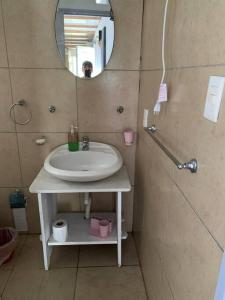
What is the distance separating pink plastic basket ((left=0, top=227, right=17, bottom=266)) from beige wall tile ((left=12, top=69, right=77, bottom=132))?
2.58 feet

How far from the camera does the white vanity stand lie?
1.37 metres

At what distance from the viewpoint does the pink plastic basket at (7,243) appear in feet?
5.30

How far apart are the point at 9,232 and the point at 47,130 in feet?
2.73

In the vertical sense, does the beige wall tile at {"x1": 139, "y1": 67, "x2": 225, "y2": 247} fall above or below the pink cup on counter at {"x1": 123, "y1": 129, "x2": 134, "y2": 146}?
above

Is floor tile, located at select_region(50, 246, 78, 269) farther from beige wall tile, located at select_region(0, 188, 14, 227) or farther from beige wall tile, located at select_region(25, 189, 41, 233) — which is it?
beige wall tile, located at select_region(0, 188, 14, 227)

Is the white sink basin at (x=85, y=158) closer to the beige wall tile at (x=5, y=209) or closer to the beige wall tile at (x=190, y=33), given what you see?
the beige wall tile at (x=5, y=209)

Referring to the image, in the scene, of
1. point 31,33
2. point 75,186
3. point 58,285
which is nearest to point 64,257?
point 58,285

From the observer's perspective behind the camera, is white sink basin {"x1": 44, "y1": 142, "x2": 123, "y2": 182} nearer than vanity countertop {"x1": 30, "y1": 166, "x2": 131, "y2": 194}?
No

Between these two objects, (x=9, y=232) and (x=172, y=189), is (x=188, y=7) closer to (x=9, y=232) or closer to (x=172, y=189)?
(x=172, y=189)

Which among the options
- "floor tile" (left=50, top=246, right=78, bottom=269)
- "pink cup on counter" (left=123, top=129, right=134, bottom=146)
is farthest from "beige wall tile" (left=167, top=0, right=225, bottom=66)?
"floor tile" (left=50, top=246, right=78, bottom=269)

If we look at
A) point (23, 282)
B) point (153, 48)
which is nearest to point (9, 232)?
point (23, 282)

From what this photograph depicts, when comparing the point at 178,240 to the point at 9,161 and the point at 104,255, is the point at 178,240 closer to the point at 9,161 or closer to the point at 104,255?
the point at 104,255

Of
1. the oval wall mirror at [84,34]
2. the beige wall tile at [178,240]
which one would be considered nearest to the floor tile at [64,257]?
the beige wall tile at [178,240]

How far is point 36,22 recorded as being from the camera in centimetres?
147
